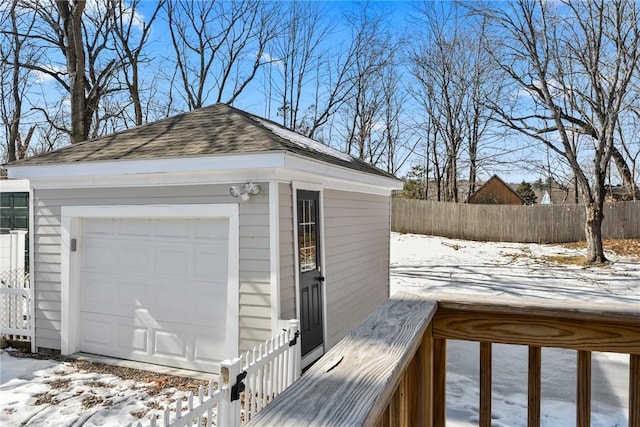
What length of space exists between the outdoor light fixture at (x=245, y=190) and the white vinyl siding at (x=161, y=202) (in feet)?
0.22

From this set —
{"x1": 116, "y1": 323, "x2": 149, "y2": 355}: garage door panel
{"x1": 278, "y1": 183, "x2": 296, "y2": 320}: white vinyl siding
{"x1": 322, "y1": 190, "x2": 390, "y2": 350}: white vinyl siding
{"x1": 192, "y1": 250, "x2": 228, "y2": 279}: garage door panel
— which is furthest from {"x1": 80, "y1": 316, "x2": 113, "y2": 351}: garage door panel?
{"x1": 322, "y1": 190, "x2": 390, "y2": 350}: white vinyl siding

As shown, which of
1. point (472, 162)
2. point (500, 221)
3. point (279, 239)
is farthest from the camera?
point (472, 162)

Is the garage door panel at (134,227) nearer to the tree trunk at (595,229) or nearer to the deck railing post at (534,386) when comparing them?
the deck railing post at (534,386)

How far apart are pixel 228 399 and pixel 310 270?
2.26 m

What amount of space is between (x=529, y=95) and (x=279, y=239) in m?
12.1

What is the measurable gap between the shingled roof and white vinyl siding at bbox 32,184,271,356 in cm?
40

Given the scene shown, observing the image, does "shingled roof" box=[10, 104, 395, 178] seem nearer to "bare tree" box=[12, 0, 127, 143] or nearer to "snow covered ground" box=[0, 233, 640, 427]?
"snow covered ground" box=[0, 233, 640, 427]

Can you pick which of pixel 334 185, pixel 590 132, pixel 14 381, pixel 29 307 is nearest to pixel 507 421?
pixel 334 185

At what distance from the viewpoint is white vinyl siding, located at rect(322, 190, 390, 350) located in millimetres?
5516

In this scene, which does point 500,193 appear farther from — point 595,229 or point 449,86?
point 595,229

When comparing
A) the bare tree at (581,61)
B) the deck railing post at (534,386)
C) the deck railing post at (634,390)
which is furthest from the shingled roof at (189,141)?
the bare tree at (581,61)

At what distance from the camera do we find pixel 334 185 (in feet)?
18.7

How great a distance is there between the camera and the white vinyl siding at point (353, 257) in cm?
552

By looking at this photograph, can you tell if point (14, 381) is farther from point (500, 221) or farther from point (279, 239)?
point (500, 221)
